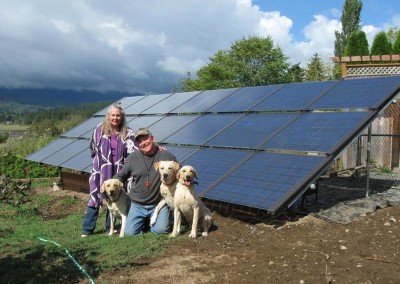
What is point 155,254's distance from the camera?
5.77 m

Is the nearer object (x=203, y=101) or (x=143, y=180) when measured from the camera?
(x=143, y=180)

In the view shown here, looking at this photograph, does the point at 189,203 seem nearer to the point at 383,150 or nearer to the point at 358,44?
the point at 383,150

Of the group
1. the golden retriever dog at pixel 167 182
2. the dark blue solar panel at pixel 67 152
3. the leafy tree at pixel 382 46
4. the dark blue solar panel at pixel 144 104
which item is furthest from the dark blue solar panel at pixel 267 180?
the leafy tree at pixel 382 46

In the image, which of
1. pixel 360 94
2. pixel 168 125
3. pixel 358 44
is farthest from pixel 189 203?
pixel 358 44

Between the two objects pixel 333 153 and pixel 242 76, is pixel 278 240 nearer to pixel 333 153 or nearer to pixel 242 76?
pixel 333 153

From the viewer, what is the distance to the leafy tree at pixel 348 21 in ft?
167

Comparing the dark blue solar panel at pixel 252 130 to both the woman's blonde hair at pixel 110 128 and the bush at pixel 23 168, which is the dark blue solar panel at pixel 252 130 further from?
the bush at pixel 23 168

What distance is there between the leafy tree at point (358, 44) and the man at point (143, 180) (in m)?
20.5

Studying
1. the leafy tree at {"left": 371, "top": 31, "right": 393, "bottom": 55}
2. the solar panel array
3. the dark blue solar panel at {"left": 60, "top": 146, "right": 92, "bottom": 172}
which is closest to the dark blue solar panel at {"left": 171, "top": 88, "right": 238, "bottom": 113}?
the solar panel array

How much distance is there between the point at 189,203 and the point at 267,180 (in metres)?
1.40

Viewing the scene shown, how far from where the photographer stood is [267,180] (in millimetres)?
6914

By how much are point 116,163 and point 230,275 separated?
136 inches

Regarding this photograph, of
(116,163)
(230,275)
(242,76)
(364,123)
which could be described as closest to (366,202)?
(364,123)

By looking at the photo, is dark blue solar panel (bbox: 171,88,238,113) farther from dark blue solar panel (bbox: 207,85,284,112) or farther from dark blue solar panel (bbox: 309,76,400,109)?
dark blue solar panel (bbox: 309,76,400,109)
